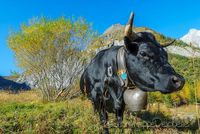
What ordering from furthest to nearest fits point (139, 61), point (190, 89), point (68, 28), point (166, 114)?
point (68, 28), point (190, 89), point (166, 114), point (139, 61)

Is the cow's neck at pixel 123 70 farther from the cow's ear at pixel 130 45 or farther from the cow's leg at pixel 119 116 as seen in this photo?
the cow's leg at pixel 119 116

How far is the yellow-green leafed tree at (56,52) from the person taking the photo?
1891 cm

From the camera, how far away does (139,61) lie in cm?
561

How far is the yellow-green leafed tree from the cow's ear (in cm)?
1300

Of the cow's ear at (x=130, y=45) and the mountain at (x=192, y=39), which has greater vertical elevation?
the mountain at (x=192, y=39)

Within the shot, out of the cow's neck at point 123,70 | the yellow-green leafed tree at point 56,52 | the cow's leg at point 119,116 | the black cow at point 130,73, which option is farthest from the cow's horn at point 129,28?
the yellow-green leafed tree at point 56,52

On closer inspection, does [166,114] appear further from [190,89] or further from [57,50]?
[57,50]

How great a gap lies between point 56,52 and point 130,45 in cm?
1378

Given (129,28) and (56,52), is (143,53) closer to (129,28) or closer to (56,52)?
(129,28)

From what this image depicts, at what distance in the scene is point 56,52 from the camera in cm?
1923

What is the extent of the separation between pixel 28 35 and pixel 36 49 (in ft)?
3.02

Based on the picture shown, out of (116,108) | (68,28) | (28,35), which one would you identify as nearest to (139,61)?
(116,108)

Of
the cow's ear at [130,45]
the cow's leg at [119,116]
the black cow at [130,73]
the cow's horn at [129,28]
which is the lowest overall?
the cow's leg at [119,116]

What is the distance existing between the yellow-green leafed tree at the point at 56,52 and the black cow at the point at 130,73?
11.6 meters
